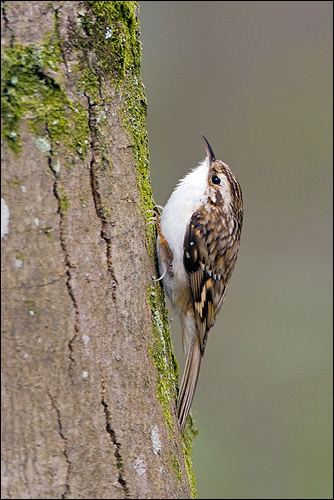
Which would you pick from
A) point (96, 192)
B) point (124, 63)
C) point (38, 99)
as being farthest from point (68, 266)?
point (124, 63)

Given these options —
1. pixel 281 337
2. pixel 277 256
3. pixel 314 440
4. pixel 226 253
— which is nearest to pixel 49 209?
pixel 226 253

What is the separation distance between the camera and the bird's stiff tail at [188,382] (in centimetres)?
226

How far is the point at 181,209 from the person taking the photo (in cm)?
280

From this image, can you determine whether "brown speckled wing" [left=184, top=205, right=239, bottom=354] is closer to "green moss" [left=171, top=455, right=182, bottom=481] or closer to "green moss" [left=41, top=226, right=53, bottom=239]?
"green moss" [left=171, top=455, right=182, bottom=481]

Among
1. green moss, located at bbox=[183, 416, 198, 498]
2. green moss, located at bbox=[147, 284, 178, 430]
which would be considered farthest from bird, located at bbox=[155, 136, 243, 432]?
green moss, located at bbox=[147, 284, 178, 430]

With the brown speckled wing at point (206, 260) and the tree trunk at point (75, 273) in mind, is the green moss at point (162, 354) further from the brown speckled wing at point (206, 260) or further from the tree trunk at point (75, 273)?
the brown speckled wing at point (206, 260)

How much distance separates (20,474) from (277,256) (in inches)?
195

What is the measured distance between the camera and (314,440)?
5.33 meters

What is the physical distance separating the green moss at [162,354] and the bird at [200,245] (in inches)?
19.2

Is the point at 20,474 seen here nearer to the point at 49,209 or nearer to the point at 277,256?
the point at 49,209

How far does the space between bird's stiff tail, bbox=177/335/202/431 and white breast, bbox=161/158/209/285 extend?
218mm

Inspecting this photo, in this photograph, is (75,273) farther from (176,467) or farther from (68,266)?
(176,467)

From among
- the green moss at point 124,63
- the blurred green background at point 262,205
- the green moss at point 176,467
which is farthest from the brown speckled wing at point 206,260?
the blurred green background at point 262,205

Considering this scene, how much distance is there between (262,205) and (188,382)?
417 cm
